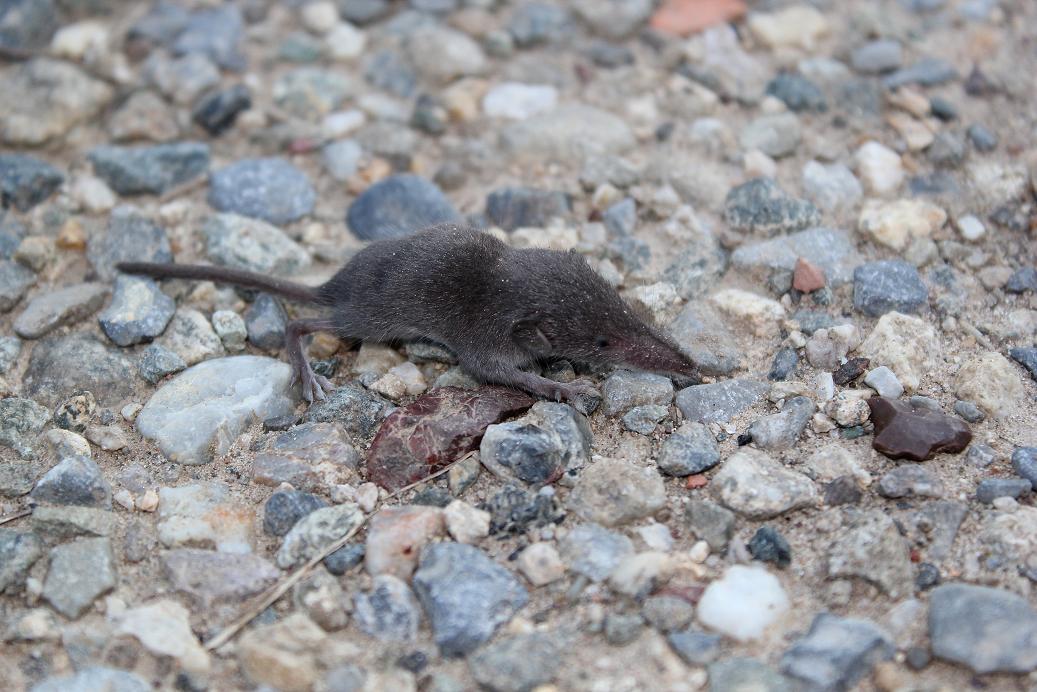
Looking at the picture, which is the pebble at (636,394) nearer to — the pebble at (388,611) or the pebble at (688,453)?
the pebble at (688,453)

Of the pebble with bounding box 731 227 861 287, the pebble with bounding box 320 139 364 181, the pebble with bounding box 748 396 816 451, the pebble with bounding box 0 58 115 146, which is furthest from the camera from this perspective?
the pebble with bounding box 0 58 115 146

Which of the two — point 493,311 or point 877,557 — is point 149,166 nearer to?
point 493,311

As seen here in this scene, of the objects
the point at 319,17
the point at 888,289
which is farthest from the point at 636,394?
the point at 319,17

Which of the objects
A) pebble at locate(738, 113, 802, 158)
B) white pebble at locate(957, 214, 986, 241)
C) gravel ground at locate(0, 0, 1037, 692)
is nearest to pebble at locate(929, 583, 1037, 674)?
gravel ground at locate(0, 0, 1037, 692)

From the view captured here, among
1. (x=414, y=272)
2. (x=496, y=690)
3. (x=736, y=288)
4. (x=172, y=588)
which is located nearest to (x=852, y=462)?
(x=736, y=288)

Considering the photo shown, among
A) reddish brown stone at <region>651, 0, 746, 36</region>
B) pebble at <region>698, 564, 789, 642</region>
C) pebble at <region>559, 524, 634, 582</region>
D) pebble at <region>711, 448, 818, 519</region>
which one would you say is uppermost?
reddish brown stone at <region>651, 0, 746, 36</region>

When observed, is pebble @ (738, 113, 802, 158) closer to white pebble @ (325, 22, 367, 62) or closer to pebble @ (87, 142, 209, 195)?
white pebble @ (325, 22, 367, 62)
